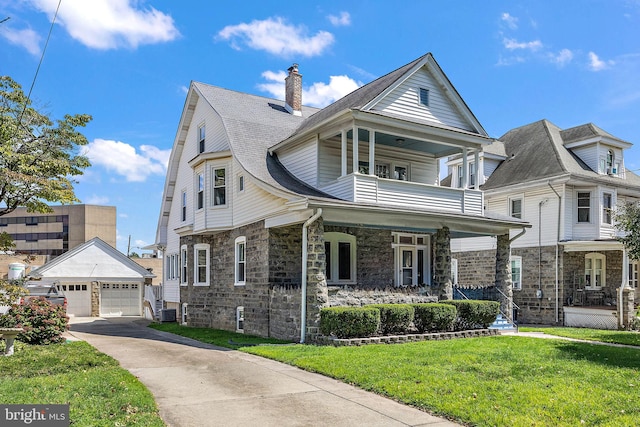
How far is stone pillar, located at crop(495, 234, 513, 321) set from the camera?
1864 cm

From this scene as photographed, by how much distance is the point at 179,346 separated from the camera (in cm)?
1468

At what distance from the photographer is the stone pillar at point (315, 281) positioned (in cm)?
1402

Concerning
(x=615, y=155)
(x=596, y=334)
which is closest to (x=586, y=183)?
(x=615, y=155)

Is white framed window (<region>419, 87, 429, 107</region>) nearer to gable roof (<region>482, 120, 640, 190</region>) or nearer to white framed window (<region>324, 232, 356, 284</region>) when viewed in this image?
white framed window (<region>324, 232, 356, 284</region>)

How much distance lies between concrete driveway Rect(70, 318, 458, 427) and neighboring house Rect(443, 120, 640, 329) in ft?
46.4

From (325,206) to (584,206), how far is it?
50.2 ft

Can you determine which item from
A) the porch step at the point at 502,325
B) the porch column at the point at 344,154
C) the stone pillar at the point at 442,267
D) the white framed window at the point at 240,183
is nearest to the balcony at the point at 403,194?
the porch column at the point at 344,154

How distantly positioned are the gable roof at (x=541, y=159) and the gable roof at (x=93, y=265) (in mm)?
20834

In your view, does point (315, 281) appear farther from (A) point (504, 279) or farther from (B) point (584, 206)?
(B) point (584, 206)

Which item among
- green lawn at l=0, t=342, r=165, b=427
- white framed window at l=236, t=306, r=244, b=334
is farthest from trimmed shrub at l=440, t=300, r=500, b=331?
green lawn at l=0, t=342, r=165, b=427

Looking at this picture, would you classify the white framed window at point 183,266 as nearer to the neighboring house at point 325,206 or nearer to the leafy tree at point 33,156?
the neighboring house at point 325,206

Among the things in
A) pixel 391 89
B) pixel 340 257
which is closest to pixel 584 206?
pixel 391 89

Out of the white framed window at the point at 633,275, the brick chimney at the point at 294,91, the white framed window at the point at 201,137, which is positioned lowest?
the white framed window at the point at 633,275

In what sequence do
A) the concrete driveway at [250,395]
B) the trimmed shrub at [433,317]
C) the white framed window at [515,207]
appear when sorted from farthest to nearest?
the white framed window at [515,207] → the trimmed shrub at [433,317] → the concrete driveway at [250,395]
